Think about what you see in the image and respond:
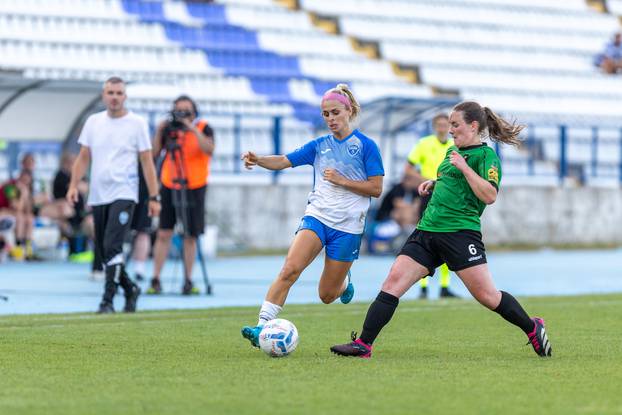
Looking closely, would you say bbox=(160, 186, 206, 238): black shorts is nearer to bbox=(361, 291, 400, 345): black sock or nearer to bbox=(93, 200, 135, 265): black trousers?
bbox=(93, 200, 135, 265): black trousers

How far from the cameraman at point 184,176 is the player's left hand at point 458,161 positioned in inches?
254

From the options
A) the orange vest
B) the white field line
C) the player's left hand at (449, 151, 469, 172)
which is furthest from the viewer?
the orange vest

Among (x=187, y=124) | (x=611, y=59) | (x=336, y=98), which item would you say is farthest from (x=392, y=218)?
(x=336, y=98)

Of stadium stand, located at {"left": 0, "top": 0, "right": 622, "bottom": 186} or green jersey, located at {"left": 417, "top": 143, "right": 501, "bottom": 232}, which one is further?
stadium stand, located at {"left": 0, "top": 0, "right": 622, "bottom": 186}

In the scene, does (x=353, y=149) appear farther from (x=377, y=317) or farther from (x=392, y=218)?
(x=392, y=218)

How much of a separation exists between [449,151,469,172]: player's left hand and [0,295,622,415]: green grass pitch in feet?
3.76

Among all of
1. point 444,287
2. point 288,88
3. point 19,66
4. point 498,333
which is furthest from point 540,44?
→ point 498,333

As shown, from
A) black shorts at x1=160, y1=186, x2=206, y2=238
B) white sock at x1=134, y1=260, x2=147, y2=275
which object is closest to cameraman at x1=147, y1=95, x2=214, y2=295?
black shorts at x1=160, y1=186, x2=206, y2=238

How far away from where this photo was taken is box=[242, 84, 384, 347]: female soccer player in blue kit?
8.69 m

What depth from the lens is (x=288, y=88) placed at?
28.6 m

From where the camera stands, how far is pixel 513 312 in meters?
8.44

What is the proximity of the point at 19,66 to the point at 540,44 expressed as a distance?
14.9 meters

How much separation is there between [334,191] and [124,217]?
11.3 ft

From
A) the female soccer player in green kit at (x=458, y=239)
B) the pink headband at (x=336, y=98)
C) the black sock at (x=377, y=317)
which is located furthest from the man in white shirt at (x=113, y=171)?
the black sock at (x=377, y=317)
